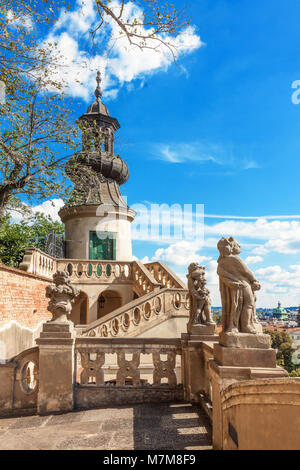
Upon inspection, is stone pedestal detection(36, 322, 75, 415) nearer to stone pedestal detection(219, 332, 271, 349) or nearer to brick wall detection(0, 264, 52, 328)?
stone pedestal detection(219, 332, 271, 349)

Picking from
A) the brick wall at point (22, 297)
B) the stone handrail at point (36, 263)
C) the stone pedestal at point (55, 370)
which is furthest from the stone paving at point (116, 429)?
the stone handrail at point (36, 263)

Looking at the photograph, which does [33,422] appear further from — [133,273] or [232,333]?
[133,273]

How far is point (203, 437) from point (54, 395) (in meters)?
2.77

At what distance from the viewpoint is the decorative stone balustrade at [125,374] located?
233 inches

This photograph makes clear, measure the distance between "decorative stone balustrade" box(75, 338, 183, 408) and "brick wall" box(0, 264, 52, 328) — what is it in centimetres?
425

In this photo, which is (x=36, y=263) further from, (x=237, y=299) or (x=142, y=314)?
(x=237, y=299)

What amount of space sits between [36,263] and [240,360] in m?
10.2

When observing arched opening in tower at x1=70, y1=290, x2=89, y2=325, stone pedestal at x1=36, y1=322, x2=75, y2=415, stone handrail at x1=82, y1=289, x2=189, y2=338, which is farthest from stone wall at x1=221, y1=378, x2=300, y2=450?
arched opening in tower at x1=70, y1=290, x2=89, y2=325

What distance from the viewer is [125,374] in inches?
241

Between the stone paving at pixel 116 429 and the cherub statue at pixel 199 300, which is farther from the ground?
the cherub statue at pixel 199 300

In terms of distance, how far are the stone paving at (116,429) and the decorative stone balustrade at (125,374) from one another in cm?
25

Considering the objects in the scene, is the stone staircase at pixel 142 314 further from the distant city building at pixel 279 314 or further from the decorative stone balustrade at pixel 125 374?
the distant city building at pixel 279 314

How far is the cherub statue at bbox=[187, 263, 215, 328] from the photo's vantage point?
20.4ft
